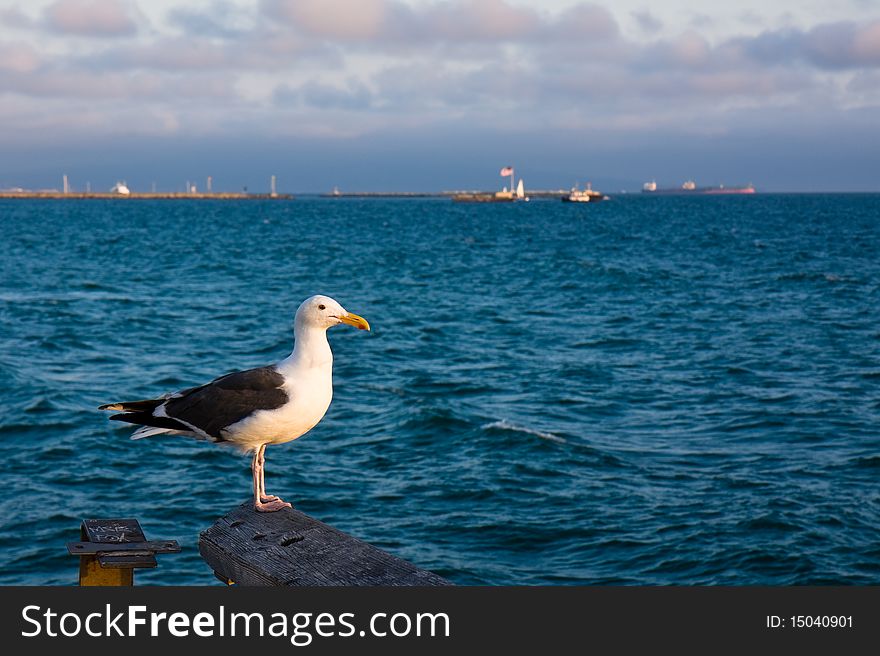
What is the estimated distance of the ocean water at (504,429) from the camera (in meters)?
13.2

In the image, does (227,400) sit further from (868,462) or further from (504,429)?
(868,462)

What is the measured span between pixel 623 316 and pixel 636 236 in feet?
175

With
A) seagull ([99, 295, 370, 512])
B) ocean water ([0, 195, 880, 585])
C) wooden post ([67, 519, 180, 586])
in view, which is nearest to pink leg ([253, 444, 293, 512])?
seagull ([99, 295, 370, 512])

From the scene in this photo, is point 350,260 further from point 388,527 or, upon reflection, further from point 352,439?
point 388,527

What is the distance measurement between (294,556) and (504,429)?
1434 cm

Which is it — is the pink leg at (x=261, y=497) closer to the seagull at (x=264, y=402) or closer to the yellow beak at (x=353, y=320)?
the seagull at (x=264, y=402)

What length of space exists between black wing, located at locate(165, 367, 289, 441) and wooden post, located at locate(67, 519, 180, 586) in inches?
50.2

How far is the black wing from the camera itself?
599cm

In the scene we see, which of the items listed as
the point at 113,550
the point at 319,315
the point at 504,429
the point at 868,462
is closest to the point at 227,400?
the point at 319,315

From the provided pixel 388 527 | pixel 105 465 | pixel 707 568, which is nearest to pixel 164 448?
pixel 105 465

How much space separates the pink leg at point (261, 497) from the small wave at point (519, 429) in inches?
470

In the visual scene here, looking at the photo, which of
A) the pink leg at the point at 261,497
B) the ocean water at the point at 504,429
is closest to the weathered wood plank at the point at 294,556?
the pink leg at the point at 261,497

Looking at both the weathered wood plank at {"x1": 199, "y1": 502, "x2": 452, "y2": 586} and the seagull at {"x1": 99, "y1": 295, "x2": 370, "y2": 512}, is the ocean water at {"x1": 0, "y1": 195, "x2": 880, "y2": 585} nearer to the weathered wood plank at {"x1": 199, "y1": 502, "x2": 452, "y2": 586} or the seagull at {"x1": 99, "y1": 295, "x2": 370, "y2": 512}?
the seagull at {"x1": 99, "y1": 295, "x2": 370, "y2": 512}

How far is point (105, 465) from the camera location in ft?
53.7
